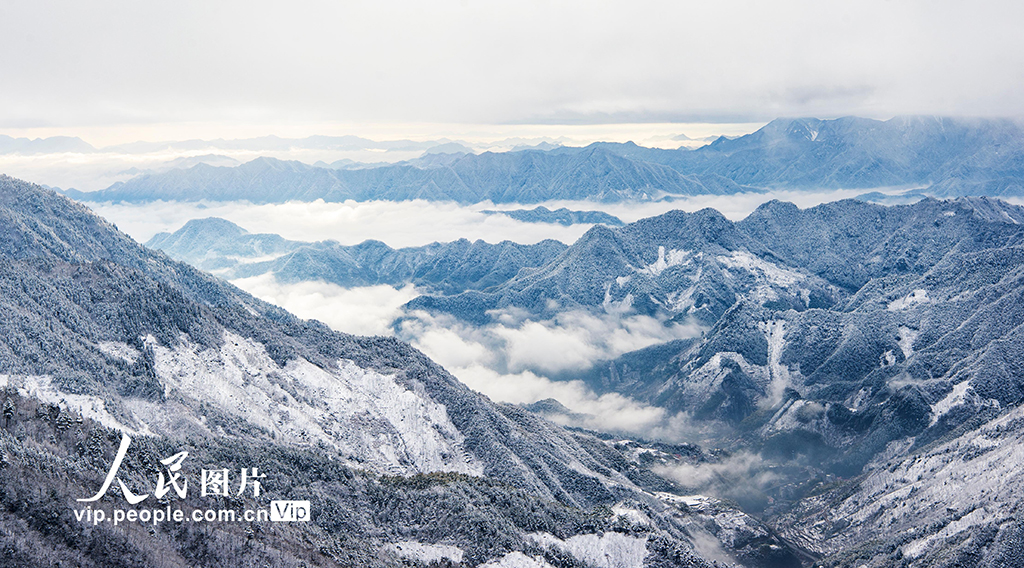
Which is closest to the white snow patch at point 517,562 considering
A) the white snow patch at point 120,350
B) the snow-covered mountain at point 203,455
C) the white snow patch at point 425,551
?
the snow-covered mountain at point 203,455

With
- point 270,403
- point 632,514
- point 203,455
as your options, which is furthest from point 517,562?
point 270,403

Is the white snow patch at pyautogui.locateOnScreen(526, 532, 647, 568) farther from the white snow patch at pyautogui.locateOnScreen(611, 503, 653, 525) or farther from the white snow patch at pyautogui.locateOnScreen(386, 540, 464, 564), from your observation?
the white snow patch at pyautogui.locateOnScreen(386, 540, 464, 564)

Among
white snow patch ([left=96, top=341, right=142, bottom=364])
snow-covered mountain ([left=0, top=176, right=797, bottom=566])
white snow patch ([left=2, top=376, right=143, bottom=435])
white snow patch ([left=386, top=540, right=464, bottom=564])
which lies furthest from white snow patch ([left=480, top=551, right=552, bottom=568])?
white snow patch ([left=96, top=341, right=142, bottom=364])

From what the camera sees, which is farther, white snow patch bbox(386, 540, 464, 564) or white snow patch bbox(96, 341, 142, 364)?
white snow patch bbox(96, 341, 142, 364)

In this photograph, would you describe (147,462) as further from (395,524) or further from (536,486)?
(536,486)

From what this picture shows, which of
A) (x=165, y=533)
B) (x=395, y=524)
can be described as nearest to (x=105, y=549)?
(x=165, y=533)

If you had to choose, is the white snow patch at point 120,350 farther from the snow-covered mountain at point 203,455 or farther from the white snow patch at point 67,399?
the white snow patch at point 67,399
